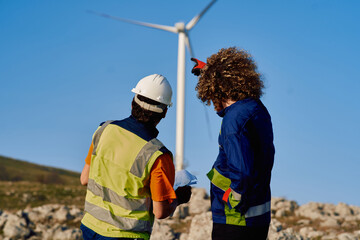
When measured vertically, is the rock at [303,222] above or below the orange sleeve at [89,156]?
above

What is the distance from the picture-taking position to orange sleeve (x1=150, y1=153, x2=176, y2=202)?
3.54m

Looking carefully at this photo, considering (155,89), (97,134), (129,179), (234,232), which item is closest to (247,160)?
(234,232)

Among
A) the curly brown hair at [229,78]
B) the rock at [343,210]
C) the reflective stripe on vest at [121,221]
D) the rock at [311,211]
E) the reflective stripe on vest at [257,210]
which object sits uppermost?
the rock at [343,210]

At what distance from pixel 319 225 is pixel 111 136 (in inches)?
Answer: 431

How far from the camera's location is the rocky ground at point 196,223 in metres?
9.88

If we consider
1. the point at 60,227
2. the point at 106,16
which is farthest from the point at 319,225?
the point at 106,16

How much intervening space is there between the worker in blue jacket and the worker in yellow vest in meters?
0.42

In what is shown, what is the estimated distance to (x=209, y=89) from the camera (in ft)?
13.0

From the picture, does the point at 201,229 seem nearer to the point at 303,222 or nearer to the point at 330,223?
the point at 303,222

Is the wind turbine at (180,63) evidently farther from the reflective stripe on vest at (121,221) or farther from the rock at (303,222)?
the reflective stripe on vest at (121,221)

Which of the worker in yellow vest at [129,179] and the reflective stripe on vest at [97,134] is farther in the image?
the reflective stripe on vest at [97,134]

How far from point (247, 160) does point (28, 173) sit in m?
66.0

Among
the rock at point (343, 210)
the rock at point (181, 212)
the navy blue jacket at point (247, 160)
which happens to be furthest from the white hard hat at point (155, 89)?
the rock at point (343, 210)

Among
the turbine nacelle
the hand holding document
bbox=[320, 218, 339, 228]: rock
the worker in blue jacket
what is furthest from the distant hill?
the worker in blue jacket
